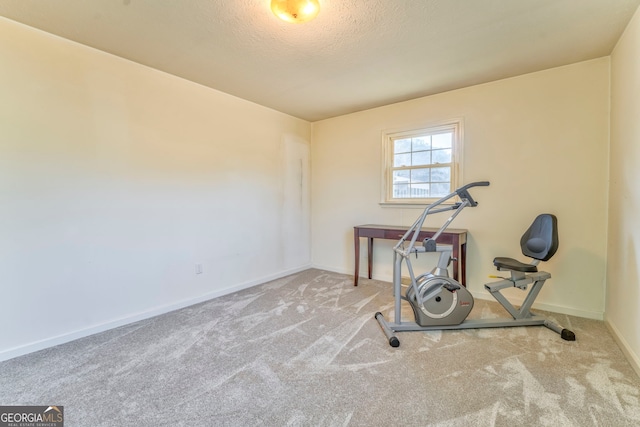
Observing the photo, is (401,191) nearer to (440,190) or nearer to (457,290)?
(440,190)

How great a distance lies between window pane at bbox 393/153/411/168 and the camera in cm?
374

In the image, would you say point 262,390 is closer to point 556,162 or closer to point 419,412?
point 419,412

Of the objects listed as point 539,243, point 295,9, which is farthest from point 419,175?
point 295,9

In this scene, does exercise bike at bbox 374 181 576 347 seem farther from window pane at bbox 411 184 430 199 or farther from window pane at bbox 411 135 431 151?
window pane at bbox 411 135 431 151

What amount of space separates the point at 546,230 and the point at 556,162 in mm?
823

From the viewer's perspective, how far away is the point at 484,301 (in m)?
3.09

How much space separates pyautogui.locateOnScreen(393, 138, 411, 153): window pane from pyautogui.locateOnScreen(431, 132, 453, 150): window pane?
321mm

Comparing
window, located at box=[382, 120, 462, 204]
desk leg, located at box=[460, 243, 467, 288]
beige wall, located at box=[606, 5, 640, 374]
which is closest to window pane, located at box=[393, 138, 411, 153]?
window, located at box=[382, 120, 462, 204]

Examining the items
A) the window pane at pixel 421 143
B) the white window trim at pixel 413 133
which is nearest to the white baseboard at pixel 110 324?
the white window trim at pixel 413 133

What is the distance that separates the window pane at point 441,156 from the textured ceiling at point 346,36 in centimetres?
78

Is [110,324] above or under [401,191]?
under

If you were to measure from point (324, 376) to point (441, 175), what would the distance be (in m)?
2.72

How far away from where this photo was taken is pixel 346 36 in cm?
218

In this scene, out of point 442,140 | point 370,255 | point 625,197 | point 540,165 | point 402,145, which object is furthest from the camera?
point 370,255
